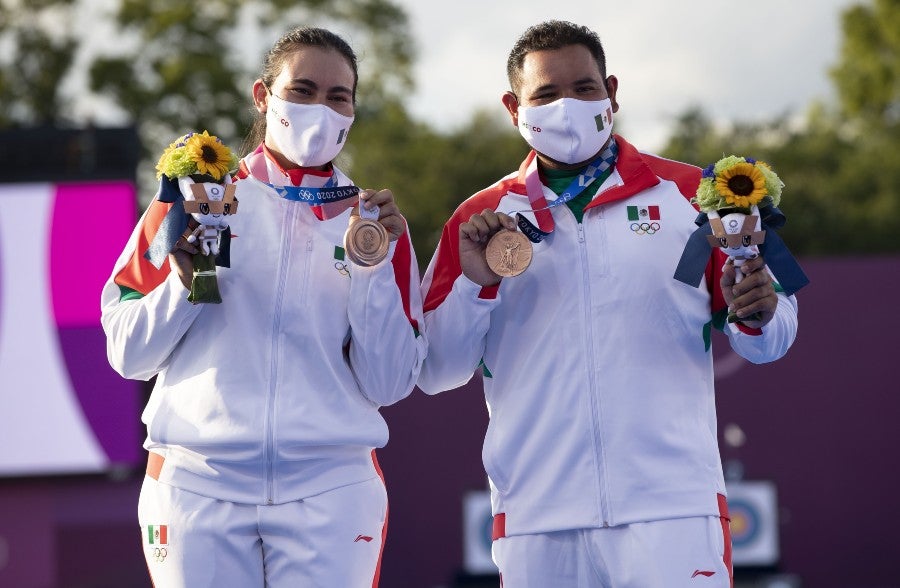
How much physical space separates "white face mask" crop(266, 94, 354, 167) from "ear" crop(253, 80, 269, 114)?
117 mm

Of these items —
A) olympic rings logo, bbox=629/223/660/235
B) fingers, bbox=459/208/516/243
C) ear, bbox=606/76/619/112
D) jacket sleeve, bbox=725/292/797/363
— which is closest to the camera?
jacket sleeve, bbox=725/292/797/363

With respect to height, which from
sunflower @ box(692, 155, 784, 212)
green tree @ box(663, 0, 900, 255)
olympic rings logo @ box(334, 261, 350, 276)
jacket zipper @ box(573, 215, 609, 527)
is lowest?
jacket zipper @ box(573, 215, 609, 527)

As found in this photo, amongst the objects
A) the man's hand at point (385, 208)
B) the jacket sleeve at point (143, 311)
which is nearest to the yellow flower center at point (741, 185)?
the man's hand at point (385, 208)

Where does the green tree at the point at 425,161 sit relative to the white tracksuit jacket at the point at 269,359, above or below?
above

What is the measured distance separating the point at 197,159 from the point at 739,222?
1471 millimetres

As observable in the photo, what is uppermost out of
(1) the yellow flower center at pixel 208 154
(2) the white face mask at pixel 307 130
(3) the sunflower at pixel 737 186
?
(2) the white face mask at pixel 307 130

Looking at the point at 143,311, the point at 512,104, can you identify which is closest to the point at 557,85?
the point at 512,104

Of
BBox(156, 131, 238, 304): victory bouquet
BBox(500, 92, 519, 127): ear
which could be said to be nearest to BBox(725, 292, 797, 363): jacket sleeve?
BBox(500, 92, 519, 127): ear

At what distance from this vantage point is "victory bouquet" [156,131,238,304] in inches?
143

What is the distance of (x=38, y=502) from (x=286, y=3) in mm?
19964

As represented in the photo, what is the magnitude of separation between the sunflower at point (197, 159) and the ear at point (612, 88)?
45.7 inches

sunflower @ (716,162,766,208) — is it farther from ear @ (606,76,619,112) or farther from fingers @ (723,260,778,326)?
ear @ (606,76,619,112)

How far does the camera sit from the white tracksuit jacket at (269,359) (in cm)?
368

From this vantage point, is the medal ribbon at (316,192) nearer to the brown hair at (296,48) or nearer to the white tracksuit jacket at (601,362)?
the brown hair at (296,48)
